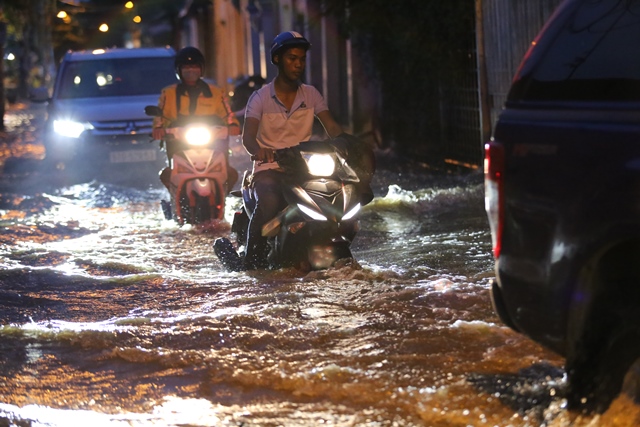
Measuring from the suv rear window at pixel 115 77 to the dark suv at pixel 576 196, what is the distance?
11.4 meters

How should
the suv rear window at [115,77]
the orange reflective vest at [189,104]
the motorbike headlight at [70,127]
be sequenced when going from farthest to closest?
1. the suv rear window at [115,77]
2. the motorbike headlight at [70,127]
3. the orange reflective vest at [189,104]

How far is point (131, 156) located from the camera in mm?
14266

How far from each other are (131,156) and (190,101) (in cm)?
434

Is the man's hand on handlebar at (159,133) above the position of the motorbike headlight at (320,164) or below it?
above

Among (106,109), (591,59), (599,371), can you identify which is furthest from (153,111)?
(599,371)

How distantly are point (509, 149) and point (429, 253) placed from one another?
4.43 m

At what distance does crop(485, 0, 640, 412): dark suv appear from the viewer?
3.69 m

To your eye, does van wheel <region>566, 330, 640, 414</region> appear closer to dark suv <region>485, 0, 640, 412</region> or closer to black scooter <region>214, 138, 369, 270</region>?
dark suv <region>485, 0, 640, 412</region>

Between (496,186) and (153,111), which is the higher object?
(153,111)

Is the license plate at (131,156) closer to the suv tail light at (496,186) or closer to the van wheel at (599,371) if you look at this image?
the suv tail light at (496,186)

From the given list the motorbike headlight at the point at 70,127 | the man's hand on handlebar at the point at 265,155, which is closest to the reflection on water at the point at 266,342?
the man's hand on handlebar at the point at 265,155

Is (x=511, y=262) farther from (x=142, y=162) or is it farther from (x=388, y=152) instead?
(x=388, y=152)

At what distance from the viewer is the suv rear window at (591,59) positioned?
12.9 feet

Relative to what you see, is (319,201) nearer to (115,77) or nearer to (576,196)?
(576,196)
